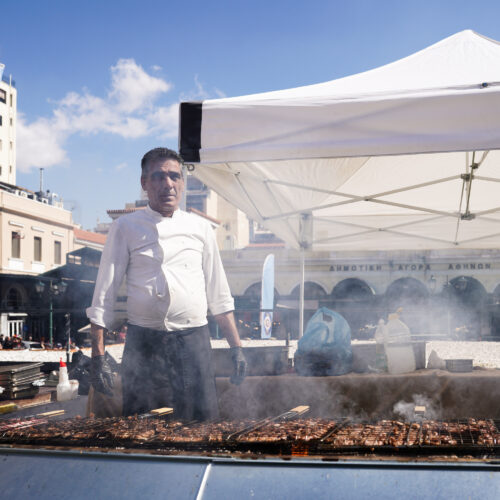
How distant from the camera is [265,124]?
224 centimetres

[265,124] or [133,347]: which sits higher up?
[265,124]

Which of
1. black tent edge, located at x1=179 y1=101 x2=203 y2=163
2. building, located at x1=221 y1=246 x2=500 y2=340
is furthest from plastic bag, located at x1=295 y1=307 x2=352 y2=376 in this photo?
building, located at x1=221 y1=246 x2=500 y2=340

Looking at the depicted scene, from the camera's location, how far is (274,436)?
1.67m

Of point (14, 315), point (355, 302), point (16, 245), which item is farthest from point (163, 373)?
point (16, 245)

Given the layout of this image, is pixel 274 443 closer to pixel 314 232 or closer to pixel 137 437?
pixel 137 437

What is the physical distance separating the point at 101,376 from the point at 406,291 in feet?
84.7

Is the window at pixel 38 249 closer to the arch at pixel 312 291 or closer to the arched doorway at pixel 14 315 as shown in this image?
the arched doorway at pixel 14 315

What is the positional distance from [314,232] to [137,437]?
165 inches

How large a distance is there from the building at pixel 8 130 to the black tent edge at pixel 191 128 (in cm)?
5016

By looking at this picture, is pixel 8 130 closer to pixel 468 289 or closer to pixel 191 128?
pixel 468 289

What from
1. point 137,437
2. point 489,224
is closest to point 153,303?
point 137,437

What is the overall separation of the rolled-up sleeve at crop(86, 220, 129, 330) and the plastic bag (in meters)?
1.34

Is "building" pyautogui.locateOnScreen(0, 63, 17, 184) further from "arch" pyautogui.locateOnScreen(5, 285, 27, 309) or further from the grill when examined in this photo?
the grill

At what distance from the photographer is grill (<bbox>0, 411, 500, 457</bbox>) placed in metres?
1.53
